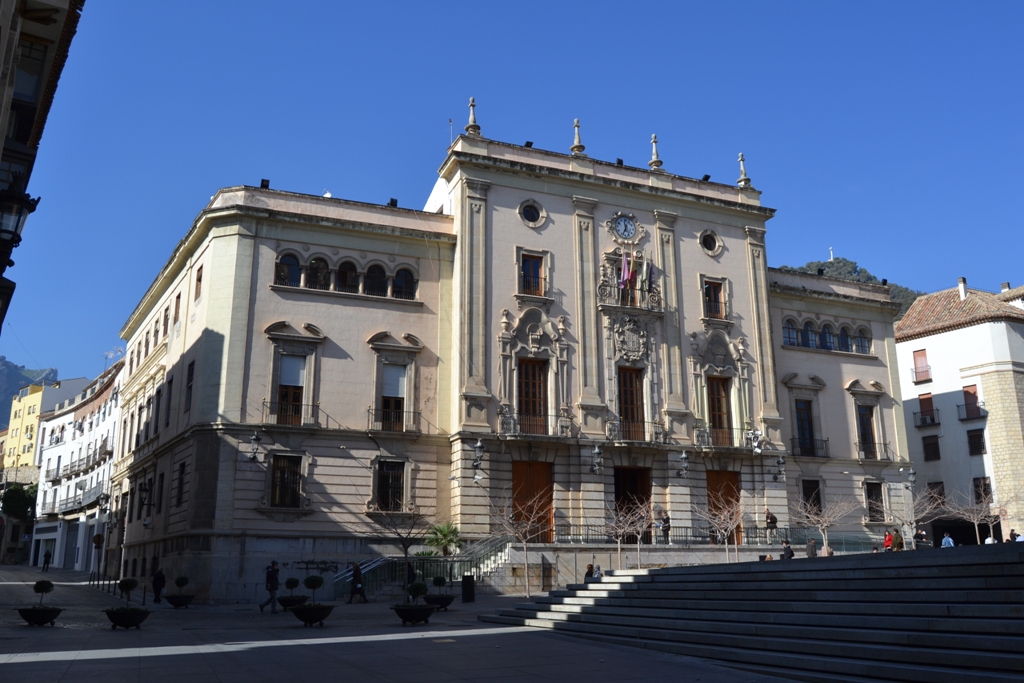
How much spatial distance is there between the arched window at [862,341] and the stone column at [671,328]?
11697mm

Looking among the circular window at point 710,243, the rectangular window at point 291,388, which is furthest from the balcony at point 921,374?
the rectangular window at point 291,388

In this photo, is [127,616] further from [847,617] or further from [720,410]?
[720,410]

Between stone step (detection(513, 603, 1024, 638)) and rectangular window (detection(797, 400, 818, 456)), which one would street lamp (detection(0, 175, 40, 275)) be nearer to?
stone step (detection(513, 603, 1024, 638))

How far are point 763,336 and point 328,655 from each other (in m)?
29.0

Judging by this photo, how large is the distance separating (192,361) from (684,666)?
26204 millimetres

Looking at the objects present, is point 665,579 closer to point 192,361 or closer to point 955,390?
point 192,361

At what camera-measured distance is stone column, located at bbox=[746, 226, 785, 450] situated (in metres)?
38.6

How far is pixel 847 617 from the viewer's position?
46.2 ft

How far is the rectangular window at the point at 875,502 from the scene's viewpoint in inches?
1610

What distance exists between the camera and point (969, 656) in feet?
36.9

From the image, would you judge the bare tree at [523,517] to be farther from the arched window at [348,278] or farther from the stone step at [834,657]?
the stone step at [834,657]

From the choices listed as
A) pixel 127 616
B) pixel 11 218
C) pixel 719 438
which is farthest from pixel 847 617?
pixel 719 438

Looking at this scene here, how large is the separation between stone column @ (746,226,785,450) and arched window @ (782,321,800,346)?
2.21 metres

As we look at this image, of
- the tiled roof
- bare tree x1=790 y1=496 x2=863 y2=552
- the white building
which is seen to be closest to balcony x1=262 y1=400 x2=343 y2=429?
bare tree x1=790 y1=496 x2=863 y2=552
